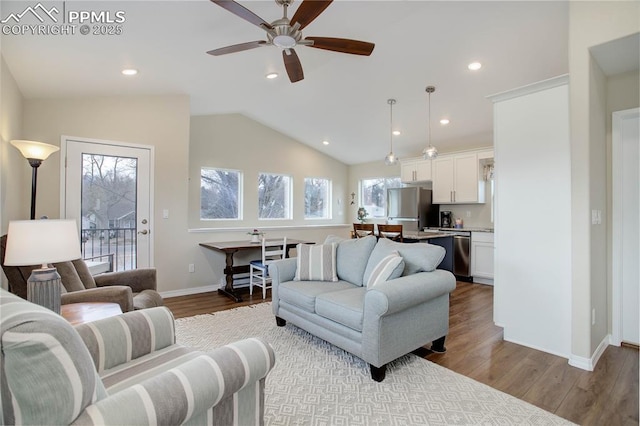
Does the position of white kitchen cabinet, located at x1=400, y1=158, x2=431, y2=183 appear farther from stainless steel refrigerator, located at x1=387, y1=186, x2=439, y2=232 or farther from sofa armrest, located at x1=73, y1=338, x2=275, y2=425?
sofa armrest, located at x1=73, y1=338, x2=275, y2=425

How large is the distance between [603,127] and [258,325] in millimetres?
3651

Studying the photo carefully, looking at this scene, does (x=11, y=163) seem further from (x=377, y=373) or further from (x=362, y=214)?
(x=362, y=214)

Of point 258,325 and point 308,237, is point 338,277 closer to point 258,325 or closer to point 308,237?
point 258,325

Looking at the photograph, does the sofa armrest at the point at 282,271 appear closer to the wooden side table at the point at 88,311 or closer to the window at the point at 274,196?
the wooden side table at the point at 88,311

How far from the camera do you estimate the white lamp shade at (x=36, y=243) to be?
65.9 inches

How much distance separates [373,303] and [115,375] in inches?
58.1

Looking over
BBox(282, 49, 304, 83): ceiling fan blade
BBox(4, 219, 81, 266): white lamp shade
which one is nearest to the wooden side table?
BBox(4, 219, 81, 266): white lamp shade

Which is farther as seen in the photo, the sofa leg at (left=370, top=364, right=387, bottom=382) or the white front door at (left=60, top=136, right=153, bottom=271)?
the white front door at (left=60, top=136, right=153, bottom=271)

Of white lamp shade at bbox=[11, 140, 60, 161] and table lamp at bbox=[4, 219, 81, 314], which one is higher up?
white lamp shade at bbox=[11, 140, 60, 161]

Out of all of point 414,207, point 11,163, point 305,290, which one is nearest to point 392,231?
point 305,290

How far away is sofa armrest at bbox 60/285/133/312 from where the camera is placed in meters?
2.19

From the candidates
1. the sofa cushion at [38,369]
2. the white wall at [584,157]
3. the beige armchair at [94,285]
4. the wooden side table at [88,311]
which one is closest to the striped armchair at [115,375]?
the sofa cushion at [38,369]

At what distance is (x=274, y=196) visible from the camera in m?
6.49

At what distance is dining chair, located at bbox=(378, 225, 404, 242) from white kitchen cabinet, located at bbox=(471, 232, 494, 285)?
65.1 inches
